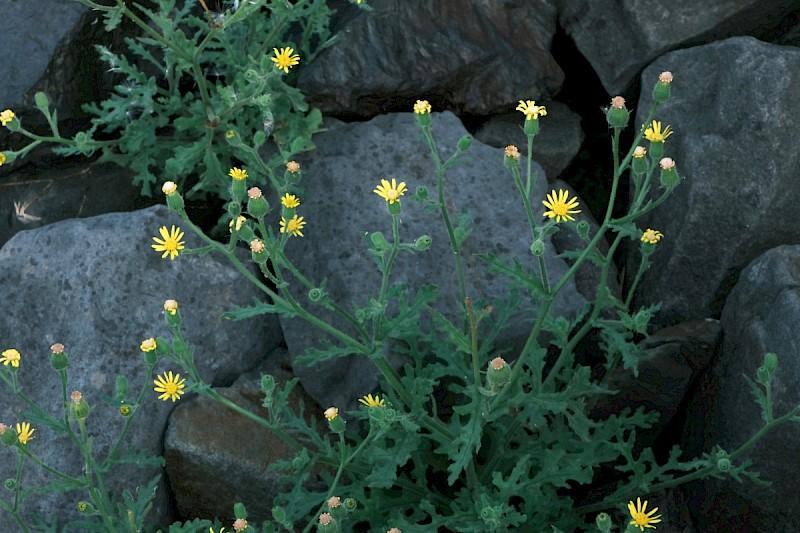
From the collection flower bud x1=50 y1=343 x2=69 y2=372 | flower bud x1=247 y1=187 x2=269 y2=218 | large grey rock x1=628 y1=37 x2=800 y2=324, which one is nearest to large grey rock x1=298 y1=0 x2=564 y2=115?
large grey rock x1=628 y1=37 x2=800 y2=324

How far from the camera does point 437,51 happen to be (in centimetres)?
470

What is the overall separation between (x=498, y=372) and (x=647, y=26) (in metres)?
2.26

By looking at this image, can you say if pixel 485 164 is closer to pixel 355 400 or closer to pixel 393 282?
pixel 393 282

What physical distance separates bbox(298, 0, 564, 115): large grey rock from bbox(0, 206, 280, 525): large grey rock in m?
1.04

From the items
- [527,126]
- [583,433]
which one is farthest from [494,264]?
[583,433]

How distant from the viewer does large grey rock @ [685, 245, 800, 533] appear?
370cm

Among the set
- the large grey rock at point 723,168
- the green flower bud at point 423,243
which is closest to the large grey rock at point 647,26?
the large grey rock at point 723,168

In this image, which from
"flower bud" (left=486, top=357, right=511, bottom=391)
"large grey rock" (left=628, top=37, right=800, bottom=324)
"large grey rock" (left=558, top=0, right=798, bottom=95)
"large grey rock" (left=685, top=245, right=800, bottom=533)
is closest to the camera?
"flower bud" (left=486, top=357, right=511, bottom=391)

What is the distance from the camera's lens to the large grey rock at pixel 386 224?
4207mm

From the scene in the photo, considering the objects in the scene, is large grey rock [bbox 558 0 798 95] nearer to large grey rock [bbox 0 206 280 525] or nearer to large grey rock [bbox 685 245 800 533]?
large grey rock [bbox 685 245 800 533]

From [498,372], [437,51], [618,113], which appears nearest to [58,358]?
[498,372]

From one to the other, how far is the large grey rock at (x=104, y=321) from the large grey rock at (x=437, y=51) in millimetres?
1035

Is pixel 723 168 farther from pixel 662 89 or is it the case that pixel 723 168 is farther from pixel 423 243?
pixel 423 243

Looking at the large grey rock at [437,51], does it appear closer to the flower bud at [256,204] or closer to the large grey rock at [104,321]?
the large grey rock at [104,321]
